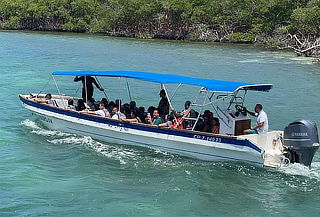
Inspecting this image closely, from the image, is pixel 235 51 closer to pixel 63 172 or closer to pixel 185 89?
pixel 185 89

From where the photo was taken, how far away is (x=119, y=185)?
12.8 m

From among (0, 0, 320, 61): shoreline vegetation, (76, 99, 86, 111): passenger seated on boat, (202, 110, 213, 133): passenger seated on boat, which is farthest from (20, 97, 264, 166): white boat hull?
(0, 0, 320, 61): shoreline vegetation

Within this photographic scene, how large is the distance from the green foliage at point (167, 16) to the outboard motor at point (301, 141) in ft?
115

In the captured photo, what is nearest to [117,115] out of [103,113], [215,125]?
[103,113]

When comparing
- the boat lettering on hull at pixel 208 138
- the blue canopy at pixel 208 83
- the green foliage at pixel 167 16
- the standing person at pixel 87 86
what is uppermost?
the green foliage at pixel 167 16

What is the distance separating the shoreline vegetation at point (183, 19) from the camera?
164 feet

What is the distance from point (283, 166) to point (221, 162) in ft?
5.69

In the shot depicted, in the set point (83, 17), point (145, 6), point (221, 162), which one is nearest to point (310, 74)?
point (221, 162)

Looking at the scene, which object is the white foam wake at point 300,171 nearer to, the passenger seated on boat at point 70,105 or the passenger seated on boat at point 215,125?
the passenger seated on boat at point 215,125

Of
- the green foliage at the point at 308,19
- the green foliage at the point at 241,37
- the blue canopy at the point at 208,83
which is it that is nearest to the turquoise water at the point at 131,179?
the blue canopy at the point at 208,83

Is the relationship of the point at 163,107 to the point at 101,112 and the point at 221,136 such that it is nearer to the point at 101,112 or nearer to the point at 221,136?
the point at 101,112

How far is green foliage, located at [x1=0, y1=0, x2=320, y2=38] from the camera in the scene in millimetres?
55875

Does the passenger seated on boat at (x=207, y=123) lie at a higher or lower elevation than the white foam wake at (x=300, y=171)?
higher

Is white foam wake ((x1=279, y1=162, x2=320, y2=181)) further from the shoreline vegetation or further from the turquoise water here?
the shoreline vegetation
